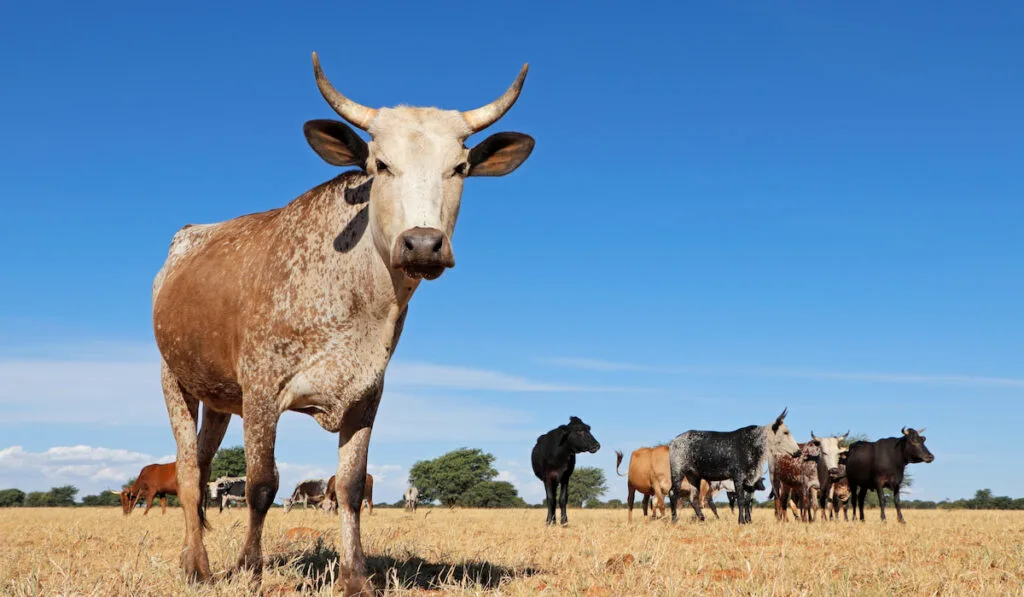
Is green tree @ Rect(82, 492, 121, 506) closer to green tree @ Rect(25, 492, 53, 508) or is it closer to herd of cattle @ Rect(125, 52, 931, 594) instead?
green tree @ Rect(25, 492, 53, 508)

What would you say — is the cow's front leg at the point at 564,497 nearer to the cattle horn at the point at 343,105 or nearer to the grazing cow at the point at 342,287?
the grazing cow at the point at 342,287

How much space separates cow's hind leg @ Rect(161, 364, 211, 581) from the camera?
613 centimetres

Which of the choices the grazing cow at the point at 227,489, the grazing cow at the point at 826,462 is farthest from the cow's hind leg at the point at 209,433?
the grazing cow at the point at 227,489

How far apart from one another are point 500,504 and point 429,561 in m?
48.7

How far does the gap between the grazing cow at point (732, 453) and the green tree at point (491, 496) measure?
36959mm

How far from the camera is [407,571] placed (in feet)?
22.2

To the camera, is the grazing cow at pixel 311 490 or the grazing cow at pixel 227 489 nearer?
the grazing cow at pixel 311 490

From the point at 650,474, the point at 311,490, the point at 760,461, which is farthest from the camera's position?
the point at 311,490

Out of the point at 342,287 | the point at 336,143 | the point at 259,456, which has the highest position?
the point at 336,143

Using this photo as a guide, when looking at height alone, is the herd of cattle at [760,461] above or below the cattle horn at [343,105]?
below

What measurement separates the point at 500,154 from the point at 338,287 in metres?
1.42

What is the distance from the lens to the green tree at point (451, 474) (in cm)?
5794

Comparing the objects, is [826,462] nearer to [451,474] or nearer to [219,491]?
[219,491]

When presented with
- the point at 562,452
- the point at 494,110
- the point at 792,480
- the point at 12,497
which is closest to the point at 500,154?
the point at 494,110
